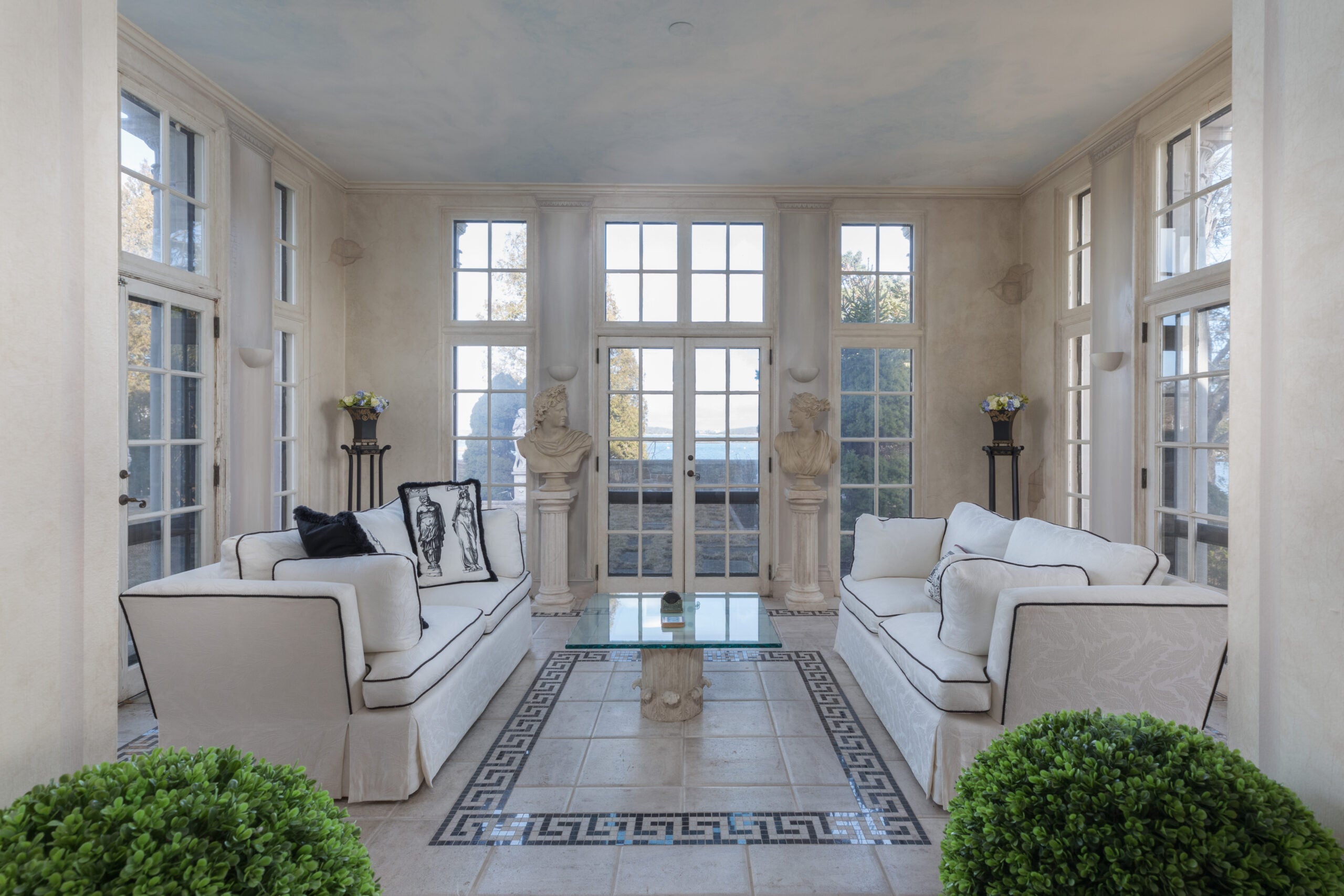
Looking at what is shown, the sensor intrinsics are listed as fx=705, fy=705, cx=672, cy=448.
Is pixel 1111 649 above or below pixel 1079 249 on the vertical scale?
below

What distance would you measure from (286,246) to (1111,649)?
504 cm

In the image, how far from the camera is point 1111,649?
86.6 inches

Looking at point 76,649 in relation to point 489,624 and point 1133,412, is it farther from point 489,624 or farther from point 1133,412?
point 1133,412

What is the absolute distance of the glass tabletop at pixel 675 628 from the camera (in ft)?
9.83

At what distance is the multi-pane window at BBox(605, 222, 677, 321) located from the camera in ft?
17.8

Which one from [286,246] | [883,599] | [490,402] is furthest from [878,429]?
[286,246]

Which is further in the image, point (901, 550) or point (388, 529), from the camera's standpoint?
point (901, 550)

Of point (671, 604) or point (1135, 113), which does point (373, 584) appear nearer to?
point (671, 604)

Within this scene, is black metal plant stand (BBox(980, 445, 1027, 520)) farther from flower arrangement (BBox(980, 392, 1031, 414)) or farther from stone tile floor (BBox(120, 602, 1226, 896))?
stone tile floor (BBox(120, 602, 1226, 896))

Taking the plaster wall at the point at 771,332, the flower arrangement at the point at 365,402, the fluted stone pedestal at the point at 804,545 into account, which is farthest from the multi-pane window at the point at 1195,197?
the flower arrangement at the point at 365,402

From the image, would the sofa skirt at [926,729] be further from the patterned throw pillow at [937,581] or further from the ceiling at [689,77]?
the ceiling at [689,77]

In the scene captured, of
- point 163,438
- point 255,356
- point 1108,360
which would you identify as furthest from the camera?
point 1108,360

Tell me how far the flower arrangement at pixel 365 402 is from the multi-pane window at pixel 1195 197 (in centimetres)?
495

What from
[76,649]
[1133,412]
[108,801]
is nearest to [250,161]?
[76,649]
